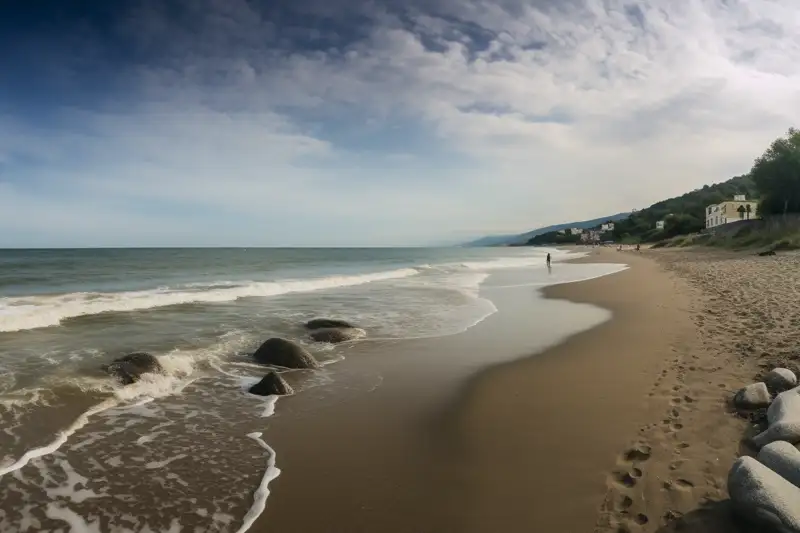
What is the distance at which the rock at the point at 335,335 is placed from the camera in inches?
467

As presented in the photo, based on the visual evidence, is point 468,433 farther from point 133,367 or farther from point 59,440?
point 133,367

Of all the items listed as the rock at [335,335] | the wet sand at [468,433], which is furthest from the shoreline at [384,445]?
the rock at [335,335]

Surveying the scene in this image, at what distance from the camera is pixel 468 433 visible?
6.02 metres

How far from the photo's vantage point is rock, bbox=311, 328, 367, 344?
A: 11852mm

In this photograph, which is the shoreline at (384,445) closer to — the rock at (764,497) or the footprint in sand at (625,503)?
the footprint in sand at (625,503)

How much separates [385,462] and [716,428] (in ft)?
12.7

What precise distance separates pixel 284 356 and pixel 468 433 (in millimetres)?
4834

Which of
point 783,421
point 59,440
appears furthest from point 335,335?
point 783,421

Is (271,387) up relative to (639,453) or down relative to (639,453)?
up

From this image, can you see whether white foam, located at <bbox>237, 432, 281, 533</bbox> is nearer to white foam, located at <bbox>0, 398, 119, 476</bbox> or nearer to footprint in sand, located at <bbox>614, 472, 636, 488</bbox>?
white foam, located at <bbox>0, 398, 119, 476</bbox>

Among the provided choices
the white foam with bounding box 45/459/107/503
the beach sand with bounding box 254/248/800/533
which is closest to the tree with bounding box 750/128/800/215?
the beach sand with bounding box 254/248/800/533

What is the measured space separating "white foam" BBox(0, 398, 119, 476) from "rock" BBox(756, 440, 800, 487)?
24.7 feet

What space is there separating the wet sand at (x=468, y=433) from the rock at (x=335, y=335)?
3.20 feet

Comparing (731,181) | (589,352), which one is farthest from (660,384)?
(731,181)
